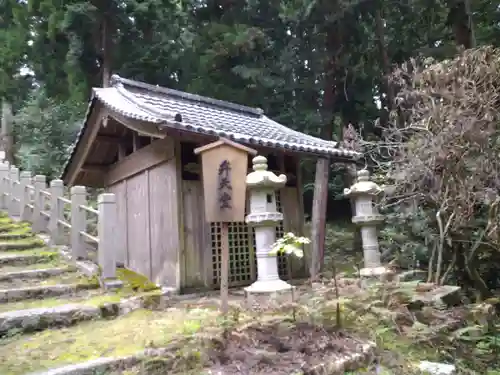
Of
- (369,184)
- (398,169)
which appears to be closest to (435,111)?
(398,169)

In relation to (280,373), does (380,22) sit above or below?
above

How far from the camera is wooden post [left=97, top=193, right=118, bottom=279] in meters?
6.29

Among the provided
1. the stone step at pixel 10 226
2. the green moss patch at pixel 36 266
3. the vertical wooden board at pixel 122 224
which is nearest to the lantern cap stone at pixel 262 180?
the green moss patch at pixel 36 266

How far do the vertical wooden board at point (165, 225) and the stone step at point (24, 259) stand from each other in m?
1.84

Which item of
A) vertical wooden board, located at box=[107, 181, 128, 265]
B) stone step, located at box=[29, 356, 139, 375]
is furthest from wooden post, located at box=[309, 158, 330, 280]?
stone step, located at box=[29, 356, 139, 375]

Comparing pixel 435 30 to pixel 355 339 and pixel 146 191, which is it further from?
pixel 355 339

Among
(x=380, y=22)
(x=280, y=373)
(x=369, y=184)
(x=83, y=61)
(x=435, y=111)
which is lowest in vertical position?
(x=280, y=373)

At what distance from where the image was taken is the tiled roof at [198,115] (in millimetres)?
6660

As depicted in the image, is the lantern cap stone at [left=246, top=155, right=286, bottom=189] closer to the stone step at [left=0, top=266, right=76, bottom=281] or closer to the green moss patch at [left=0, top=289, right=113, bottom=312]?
the green moss patch at [left=0, top=289, right=113, bottom=312]

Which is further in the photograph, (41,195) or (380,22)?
(380,22)

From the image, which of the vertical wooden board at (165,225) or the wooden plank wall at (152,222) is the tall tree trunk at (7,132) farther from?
the vertical wooden board at (165,225)

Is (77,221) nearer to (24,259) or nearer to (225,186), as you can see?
(24,259)

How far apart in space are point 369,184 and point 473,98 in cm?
198

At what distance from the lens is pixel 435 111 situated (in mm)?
6461
